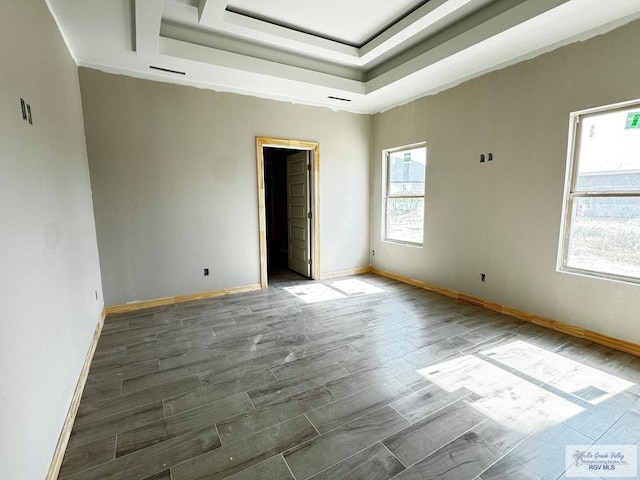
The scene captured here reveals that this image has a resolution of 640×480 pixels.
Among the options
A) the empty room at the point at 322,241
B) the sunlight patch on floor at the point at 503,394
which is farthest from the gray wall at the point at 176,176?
the sunlight patch on floor at the point at 503,394

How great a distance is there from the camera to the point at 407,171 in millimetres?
4852

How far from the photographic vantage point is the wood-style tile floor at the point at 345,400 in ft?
5.14

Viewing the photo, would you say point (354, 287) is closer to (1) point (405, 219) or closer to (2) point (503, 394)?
(1) point (405, 219)

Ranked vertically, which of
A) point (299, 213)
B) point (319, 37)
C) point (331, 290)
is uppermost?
point (319, 37)

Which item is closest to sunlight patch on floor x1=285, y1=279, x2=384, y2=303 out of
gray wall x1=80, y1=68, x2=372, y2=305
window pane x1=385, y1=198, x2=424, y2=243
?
gray wall x1=80, y1=68, x2=372, y2=305

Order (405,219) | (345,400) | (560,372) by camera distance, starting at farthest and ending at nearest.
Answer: (405,219)
(560,372)
(345,400)

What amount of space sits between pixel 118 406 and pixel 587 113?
4512 mm

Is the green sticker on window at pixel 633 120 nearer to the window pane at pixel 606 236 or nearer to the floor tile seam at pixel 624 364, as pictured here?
the window pane at pixel 606 236

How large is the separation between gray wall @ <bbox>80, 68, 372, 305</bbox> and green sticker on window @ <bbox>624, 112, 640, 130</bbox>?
3440mm

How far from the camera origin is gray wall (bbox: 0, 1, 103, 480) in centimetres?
A: 122

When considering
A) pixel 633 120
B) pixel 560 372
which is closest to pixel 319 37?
pixel 633 120

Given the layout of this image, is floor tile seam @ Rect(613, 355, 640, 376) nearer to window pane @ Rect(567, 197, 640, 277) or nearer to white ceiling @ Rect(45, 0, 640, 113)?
window pane @ Rect(567, 197, 640, 277)

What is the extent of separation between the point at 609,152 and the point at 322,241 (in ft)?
11.7

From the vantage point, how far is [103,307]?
3525 mm
